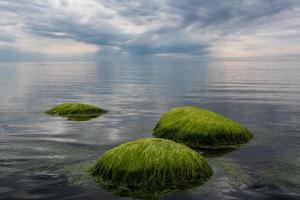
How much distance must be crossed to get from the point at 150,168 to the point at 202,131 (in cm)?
700

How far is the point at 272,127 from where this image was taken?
2450 cm

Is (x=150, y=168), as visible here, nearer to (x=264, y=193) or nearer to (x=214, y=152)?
(x=264, y=193)

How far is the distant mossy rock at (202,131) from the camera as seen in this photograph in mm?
18278

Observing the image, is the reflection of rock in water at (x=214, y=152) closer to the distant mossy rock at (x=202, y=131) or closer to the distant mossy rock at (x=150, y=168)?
the distant mossy rock at (x=202, y=131)

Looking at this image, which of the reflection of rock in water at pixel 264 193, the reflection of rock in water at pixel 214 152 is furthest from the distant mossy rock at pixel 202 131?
the reflection of rock in water at pixel 264 193

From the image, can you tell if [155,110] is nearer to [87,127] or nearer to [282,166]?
[87,127]

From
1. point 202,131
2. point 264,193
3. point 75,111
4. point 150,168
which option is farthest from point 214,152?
point 75,111

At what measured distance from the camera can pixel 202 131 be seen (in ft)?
60.8

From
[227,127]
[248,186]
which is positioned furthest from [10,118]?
[248,186]

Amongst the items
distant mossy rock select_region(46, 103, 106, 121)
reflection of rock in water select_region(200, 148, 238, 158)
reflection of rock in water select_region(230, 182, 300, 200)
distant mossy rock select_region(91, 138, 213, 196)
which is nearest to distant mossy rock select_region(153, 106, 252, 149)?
reflection of rock in water select_region(200, 148, 238, 158)

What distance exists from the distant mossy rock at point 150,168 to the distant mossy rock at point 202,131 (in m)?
5.27

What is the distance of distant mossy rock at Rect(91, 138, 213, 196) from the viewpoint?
11.8 metres

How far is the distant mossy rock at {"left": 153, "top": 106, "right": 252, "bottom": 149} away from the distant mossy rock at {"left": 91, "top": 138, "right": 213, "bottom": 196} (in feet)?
17.3

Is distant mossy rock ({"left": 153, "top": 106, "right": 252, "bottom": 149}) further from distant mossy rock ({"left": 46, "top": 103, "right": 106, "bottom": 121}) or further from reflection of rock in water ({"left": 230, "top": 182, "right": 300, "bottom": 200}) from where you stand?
distant mossy rock ({"left": 46, "top": 103, "right": 106, "bottom": 121})
